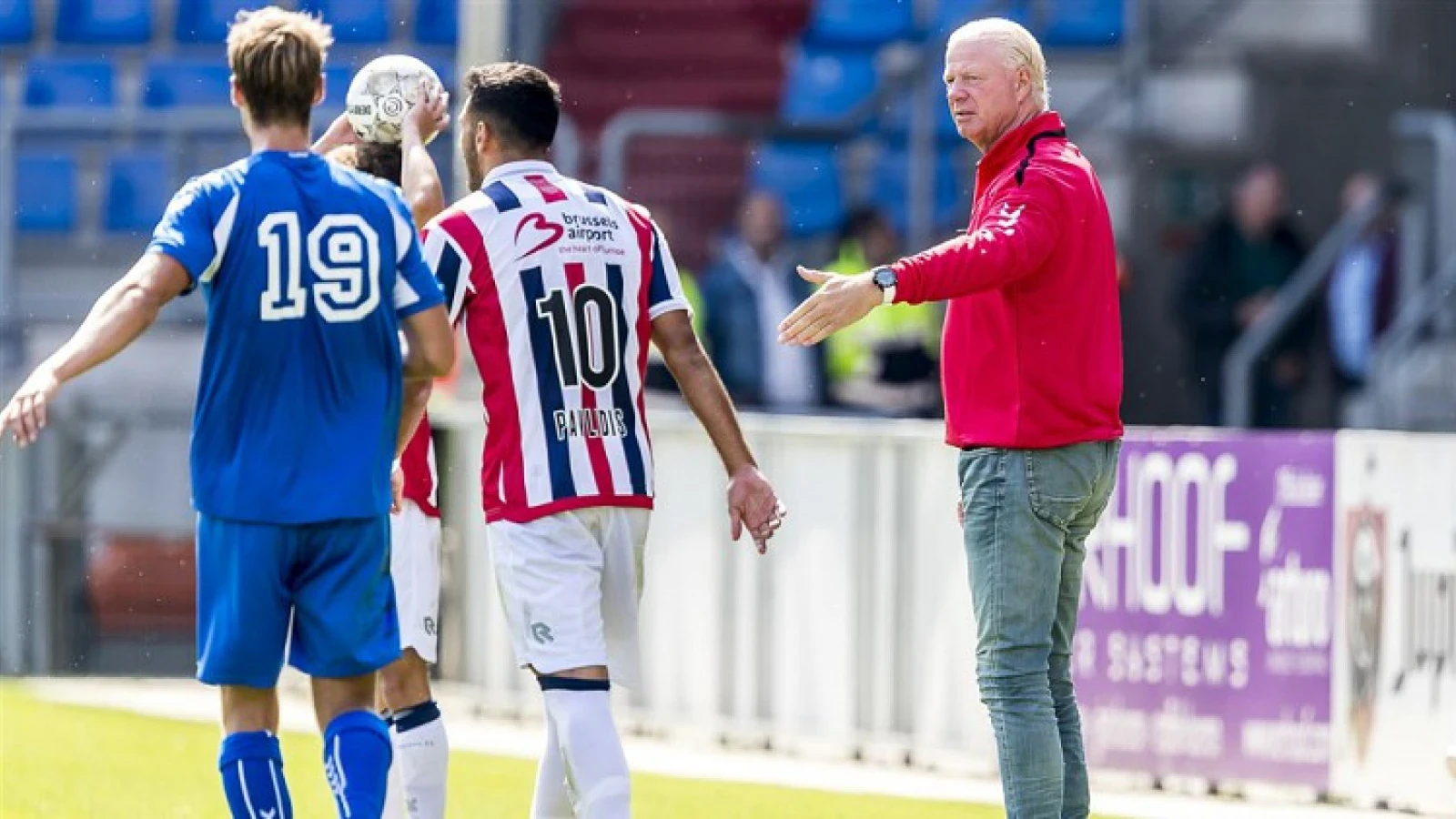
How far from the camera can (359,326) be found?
5.80 meters

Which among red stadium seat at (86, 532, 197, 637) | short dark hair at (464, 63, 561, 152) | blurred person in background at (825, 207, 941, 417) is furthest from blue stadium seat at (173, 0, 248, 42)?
short dark hair at (464, 63, 561, 152)

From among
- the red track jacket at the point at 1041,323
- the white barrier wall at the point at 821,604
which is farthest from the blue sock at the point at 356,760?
the white barrier wall at the point at 821,604

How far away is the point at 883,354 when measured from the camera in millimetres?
15344

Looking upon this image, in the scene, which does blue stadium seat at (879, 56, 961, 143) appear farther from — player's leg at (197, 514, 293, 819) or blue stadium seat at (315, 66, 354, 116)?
player's leg at (197, 514, 293, 819)

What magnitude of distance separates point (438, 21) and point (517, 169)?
1227cm

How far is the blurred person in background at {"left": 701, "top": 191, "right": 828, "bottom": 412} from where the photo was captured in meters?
15.4

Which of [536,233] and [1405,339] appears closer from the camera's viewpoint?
[536,233]

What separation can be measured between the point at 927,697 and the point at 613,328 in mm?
4732

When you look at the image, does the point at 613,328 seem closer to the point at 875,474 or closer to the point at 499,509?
the point at 499,509

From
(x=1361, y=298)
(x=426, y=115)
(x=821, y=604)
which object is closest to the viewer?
(x=426, y=115)

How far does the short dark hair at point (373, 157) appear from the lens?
7031mm

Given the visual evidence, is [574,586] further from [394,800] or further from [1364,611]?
[1364,611]

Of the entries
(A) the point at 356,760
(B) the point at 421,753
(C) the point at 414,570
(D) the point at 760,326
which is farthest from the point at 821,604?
(A) the point at 356,760

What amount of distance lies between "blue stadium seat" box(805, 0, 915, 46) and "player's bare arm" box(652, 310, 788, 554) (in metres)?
11.8
